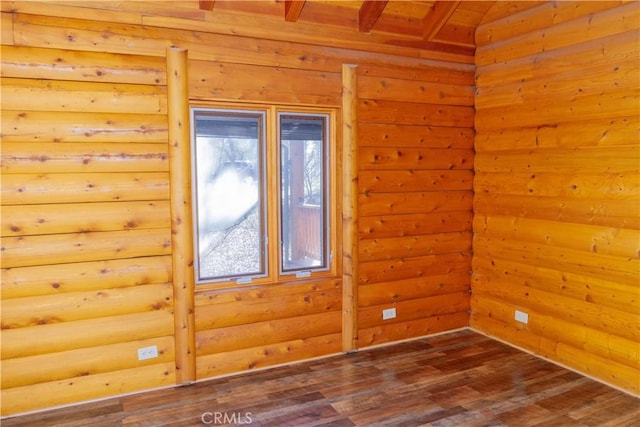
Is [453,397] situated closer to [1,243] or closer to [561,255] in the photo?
[561,255]

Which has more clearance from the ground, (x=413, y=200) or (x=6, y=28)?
(x=6, y=28)

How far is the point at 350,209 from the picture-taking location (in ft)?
13.2

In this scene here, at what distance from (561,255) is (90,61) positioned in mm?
3787

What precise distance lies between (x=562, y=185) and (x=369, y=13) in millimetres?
2093

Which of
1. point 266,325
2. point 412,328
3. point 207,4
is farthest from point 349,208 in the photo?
point 207,4

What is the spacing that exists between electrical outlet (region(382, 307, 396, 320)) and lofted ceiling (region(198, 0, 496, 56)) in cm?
238

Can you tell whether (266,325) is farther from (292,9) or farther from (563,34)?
(563,34)

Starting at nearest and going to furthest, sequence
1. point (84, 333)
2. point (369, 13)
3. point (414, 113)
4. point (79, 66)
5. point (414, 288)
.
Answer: point (79, 66)
point (84, 333)
point (369, 13)
point (414, 113)
point (414, 288)

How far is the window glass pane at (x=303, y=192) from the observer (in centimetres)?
384

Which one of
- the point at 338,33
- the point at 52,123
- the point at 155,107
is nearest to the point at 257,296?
the point at 155,107

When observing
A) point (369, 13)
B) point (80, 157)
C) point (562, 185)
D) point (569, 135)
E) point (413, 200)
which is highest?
point (369, 13)

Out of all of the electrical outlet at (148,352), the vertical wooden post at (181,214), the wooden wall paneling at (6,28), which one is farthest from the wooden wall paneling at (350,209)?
the wooden wall paneling at (6,28)

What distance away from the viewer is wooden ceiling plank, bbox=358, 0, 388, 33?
3.76 meters

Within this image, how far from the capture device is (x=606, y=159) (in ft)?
11.2
